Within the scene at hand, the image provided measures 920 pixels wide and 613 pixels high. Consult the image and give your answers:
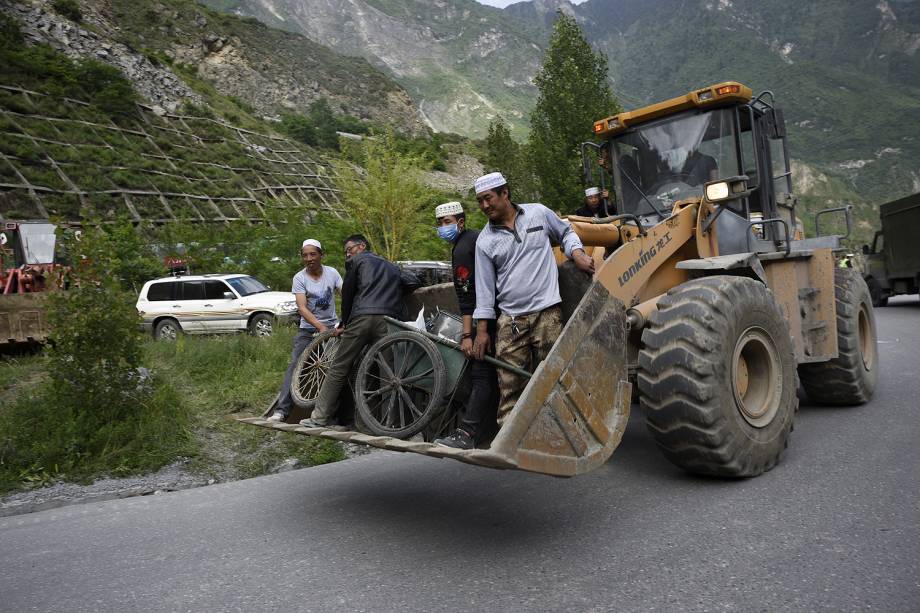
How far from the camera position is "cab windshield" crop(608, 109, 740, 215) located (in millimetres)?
6539

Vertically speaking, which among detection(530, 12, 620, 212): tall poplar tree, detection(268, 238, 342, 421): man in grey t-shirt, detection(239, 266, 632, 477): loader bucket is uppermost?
detection(530, 12, 620, 212): tall poplar tree

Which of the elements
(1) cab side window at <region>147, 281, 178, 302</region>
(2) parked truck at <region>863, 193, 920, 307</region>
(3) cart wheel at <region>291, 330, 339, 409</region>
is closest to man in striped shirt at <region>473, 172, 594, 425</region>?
(3) cart wheel at <region>291, 330, 339, 409</region>

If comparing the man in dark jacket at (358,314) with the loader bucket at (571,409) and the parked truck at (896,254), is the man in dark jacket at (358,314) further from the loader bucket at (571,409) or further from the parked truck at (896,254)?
the parked truck at (896,254)

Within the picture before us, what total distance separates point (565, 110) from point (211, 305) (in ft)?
37.2

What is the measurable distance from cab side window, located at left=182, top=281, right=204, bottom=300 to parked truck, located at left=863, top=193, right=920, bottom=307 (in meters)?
17.4

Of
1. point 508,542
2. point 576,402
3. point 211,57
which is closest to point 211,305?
point 508,542

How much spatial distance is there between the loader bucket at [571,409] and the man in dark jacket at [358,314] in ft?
1.33

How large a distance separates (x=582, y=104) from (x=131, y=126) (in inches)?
1235

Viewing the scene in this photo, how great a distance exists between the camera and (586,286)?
471 centimetres

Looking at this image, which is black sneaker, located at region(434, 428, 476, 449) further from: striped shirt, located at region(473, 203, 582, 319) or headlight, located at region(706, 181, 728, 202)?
headlight, located at region(706, 181, 728, 202)

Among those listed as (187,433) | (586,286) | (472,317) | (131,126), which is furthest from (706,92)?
(131,126)

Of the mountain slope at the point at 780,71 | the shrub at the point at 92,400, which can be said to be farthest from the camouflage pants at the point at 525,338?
the mountain slope at the point at 780,71

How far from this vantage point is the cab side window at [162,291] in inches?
731

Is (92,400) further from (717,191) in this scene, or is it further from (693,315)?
(717,191)
